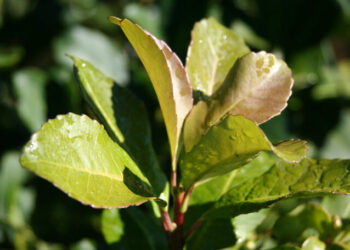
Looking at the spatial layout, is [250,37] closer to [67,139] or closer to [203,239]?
[203,239]

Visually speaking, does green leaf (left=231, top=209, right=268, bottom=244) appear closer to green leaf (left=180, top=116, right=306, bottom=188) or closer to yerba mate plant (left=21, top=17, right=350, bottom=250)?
yerba mate plant (left=21, top=17, right=350, bottom=250)

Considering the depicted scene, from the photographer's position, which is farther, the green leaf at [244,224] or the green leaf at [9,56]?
the green leaf at [9,56]

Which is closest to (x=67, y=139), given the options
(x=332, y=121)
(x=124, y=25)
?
(x=124, y=25)

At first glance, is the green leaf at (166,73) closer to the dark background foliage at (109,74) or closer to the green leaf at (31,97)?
the dark background foliage at (109,74)

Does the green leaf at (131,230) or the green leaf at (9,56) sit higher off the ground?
the green leaf at (9,56)

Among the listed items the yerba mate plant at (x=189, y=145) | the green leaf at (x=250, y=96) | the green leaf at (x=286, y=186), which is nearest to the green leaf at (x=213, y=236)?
the yerba mate plant at (x=189, y=145)

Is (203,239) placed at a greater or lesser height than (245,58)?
lesser
